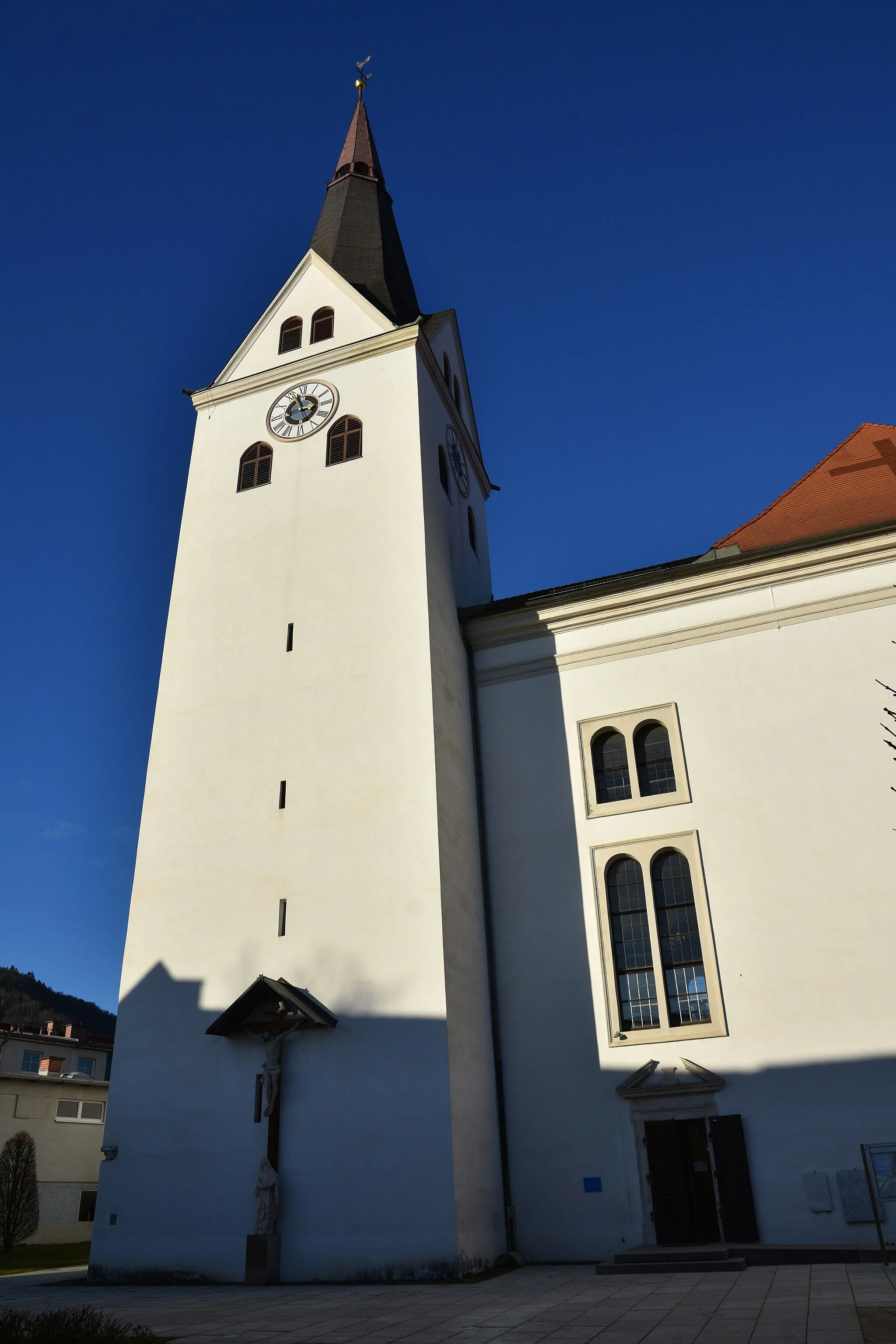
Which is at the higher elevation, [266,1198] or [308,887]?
[308,887]

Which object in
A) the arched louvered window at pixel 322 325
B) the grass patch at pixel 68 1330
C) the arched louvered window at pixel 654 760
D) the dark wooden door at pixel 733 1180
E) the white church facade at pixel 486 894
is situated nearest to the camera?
the grass patch at pixel 68 1330

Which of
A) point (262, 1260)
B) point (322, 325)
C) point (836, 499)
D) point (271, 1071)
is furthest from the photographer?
point (322, 325)

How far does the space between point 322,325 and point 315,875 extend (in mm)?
13617

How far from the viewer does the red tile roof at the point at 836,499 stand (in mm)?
20344

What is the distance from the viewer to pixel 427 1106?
1479 cm

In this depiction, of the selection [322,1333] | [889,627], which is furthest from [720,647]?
[322,1333]

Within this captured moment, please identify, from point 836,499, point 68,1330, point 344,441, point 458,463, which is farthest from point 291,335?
point 68,1330

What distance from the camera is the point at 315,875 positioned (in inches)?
667

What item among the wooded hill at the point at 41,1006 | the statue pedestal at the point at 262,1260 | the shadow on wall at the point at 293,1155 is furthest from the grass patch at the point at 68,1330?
the wooded hill at the point at 41,1006

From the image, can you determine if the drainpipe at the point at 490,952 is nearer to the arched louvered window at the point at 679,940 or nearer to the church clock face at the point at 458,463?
the arched louvered window at the point at 679,940

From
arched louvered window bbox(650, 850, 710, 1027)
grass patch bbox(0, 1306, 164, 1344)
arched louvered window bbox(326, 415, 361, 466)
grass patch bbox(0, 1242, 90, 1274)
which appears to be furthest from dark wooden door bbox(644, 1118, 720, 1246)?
arched louvered window bbox(326, 415, 361, 466)

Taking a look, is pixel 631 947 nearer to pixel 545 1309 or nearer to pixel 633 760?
pixel 633 760

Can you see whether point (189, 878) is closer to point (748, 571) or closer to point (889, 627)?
point (748, 571)

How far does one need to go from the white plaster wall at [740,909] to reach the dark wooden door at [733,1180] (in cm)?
15
